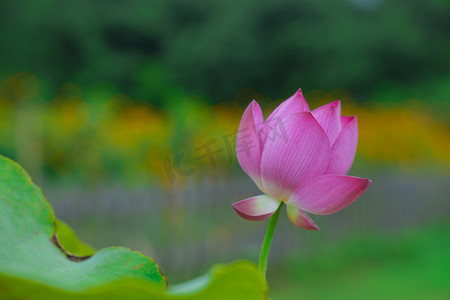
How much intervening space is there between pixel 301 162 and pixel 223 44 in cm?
871

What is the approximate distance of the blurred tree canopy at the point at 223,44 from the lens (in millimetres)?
8453

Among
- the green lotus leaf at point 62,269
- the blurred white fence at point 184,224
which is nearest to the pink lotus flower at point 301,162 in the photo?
the green lotus leaf at point 62,269

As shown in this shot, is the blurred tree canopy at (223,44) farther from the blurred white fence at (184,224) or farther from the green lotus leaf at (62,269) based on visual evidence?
the green lotus leaf at (62,269)

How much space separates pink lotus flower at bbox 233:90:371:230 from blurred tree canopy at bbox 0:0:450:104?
26.2 feet

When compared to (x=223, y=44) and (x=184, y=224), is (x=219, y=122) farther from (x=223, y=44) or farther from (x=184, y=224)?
(x=223, y=44)

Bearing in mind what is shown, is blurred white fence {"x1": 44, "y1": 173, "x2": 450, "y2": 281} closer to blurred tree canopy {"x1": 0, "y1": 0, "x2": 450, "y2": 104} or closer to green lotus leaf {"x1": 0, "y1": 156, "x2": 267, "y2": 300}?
green lotus leaf {"x1": 0, "y1": 156, "x2": 267, "y2": 300}

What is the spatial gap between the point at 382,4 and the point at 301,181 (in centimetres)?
1090

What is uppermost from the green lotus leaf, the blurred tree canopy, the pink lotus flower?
the blurred tree canopy

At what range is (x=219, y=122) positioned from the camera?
5.02m

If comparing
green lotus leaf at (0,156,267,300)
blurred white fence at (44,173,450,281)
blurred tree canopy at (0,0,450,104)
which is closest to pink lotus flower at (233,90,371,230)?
green lotus leaf at (0,156,267,300)

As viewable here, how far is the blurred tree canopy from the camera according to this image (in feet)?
27.7

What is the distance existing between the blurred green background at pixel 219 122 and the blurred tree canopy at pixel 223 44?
0.09ft

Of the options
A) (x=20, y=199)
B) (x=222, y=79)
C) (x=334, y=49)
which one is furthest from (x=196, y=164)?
(x=334, y=49)

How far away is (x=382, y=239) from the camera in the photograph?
4234mm
